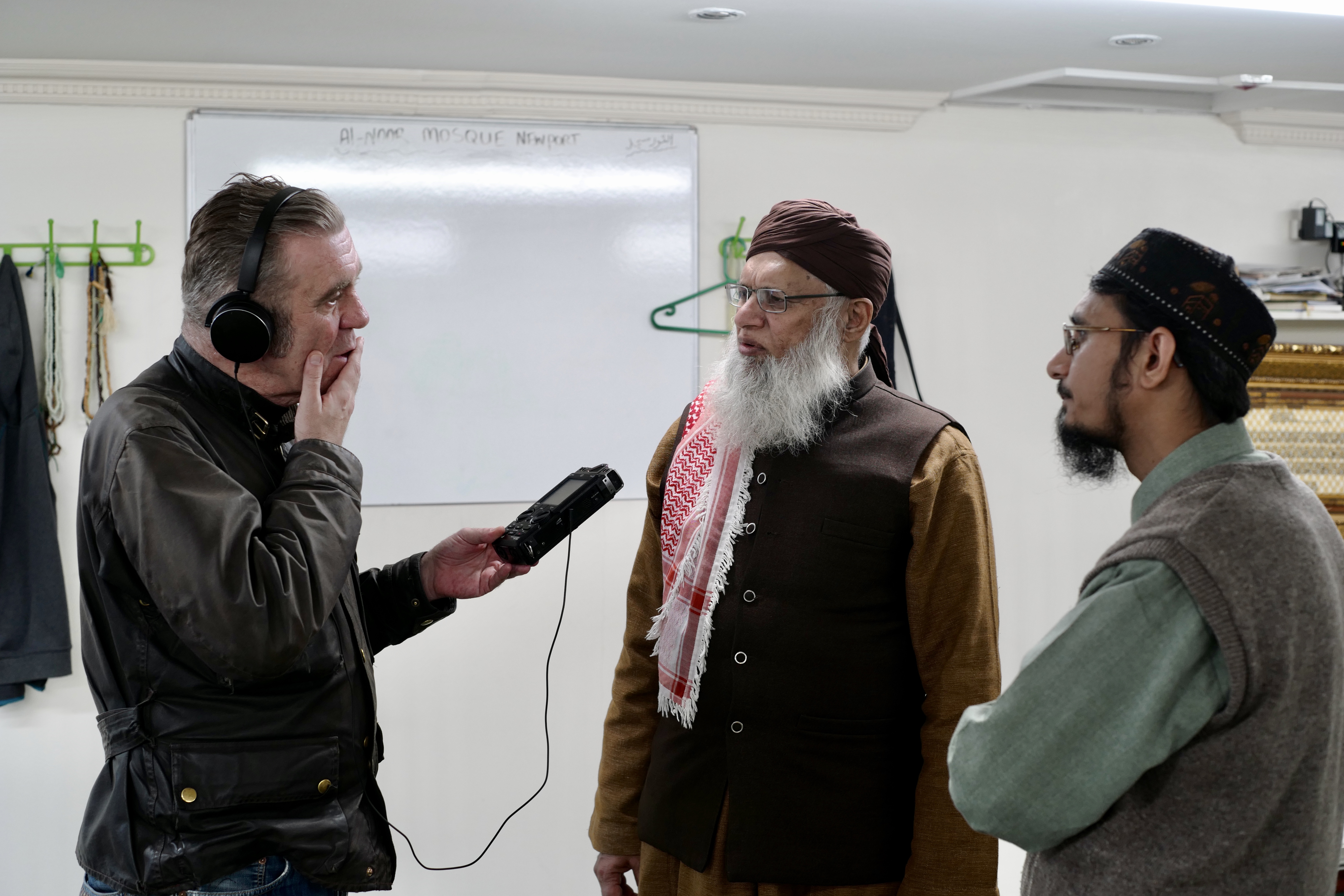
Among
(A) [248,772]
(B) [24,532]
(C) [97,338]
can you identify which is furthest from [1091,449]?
(B) [24,532]

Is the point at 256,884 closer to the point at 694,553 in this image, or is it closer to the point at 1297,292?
the point at 694,553

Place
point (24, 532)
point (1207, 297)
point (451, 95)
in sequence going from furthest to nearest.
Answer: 1. point (451, 95)
2. point (24, 532)
3. point (1207, 297)

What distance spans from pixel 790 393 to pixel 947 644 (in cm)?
A: 48

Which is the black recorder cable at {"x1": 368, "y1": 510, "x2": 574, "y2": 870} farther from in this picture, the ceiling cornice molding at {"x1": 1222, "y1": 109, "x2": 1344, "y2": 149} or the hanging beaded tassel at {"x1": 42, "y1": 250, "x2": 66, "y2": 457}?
the ceiling cornice molding at {"x1": 1222, "y1": 109, "x2": 1344, "y2": 149}

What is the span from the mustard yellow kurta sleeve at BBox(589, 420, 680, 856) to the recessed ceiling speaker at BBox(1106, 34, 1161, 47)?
187cm

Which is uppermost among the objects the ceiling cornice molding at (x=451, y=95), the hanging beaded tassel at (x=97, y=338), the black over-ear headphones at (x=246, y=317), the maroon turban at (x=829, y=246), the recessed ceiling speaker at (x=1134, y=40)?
the recessed ceiling speaker at (x=1134, y=40)

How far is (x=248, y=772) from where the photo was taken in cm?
127

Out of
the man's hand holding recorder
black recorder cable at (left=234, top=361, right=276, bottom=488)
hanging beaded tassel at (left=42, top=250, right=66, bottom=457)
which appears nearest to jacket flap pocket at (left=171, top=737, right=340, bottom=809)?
black recorder cable at (left=234, top=361, right=276, bottom=488)

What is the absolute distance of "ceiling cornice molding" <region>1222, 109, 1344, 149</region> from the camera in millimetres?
→ 3852

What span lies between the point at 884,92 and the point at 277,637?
297 cm

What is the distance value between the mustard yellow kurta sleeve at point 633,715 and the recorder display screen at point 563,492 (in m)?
0.15

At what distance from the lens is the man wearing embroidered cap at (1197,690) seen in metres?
1.08

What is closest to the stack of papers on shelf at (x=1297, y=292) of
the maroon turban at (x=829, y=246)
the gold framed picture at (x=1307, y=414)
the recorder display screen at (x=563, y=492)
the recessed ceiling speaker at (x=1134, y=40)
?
the gold framed picture at (x=1307, y=414)

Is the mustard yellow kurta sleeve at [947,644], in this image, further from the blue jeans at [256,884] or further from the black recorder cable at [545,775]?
the black recorder cable at [545,775]
